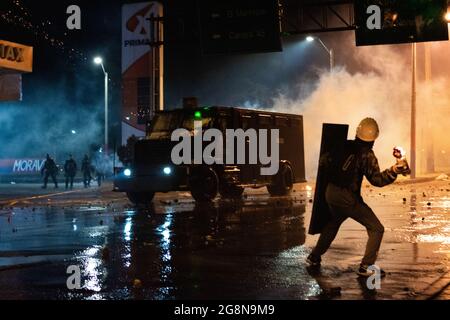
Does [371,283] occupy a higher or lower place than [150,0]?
lower

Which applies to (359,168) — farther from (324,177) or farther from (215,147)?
(215,147)

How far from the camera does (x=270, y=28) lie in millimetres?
21219

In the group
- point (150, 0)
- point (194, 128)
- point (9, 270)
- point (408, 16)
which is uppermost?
point (150, 0)

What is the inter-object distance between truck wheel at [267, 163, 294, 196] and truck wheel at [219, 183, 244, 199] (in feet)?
4.15

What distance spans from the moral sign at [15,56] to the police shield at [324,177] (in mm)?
17045

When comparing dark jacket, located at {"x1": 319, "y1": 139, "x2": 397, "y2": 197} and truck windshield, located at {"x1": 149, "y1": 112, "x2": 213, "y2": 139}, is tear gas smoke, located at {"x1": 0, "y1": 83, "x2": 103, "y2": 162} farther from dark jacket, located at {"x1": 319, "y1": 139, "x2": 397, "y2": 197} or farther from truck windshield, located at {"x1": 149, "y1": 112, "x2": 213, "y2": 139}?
dark jacket, located at {"x1": 319, "y1": 139, "x2": 397, "y2": 197}

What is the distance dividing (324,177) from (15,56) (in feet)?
57.7

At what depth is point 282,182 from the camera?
21047mm

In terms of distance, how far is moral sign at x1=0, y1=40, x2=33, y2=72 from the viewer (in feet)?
70.9

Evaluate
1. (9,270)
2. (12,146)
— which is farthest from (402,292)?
(12,146)

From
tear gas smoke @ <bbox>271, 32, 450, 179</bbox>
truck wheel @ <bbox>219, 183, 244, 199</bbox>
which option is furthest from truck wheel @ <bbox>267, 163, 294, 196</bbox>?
tear gas smoke @ <bbox>271, 32, 450, 179</bbox>

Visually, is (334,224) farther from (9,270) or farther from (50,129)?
(50,129)

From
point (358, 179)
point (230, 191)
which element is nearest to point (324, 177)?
point (358, 179)
